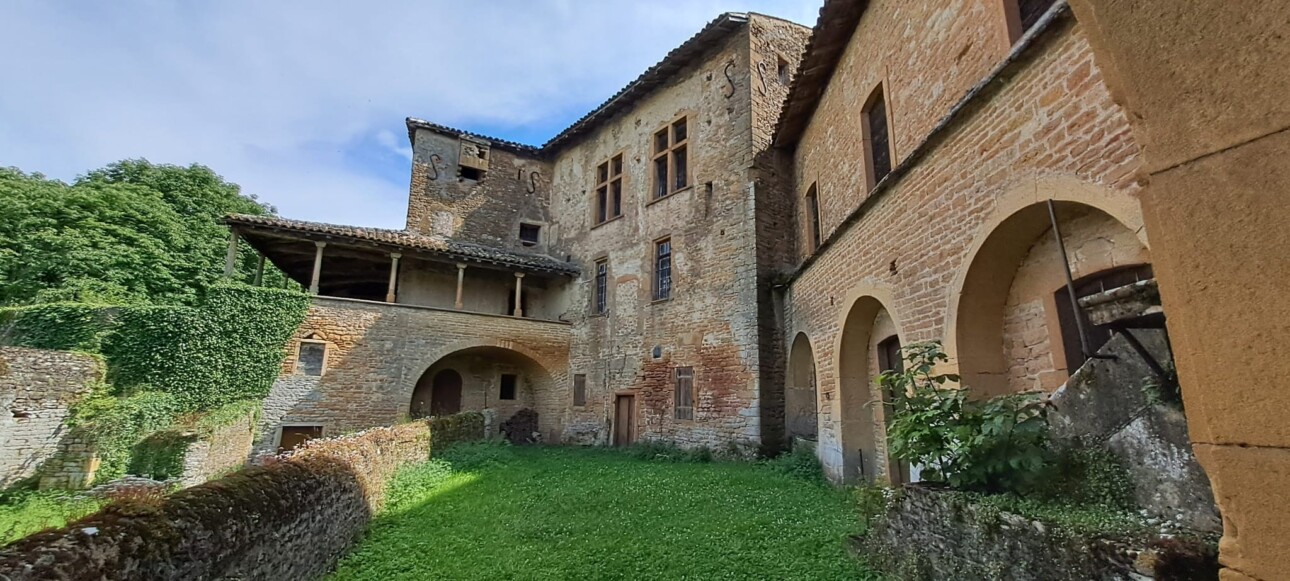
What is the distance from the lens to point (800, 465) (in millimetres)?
10328

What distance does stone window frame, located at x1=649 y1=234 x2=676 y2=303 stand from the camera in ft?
50.0

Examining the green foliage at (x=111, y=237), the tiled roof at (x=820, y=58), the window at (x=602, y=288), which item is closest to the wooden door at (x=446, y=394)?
the window at (x=602, y=288)

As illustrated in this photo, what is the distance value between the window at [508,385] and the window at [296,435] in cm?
562

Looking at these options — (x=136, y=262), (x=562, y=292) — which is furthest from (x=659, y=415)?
(x=136, y=262)

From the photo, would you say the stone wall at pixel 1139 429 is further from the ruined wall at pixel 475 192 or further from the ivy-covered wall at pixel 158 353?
the ruined wall at pixel 475 192

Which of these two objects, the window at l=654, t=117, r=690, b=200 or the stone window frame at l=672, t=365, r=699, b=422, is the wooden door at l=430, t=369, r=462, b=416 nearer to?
the stone window frame at l=672, t=365, r=699, b=422

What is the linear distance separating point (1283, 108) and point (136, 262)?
94.1ft

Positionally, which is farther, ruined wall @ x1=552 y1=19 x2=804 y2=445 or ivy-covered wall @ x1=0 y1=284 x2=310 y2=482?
ruined wall @ x1=552 y1=19 x2=804 y2=445

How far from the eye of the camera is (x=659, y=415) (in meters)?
14.7

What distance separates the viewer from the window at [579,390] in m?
16.8

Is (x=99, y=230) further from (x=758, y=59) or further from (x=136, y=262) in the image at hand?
(x=758, y=59)

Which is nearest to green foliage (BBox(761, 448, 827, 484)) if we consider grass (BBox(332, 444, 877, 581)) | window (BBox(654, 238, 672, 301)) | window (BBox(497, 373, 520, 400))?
grass (BBox(332, 444, 877, 581))

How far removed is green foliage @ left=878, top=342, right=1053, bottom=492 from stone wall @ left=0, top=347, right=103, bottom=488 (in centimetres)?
1515

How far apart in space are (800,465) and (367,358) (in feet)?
38.4
